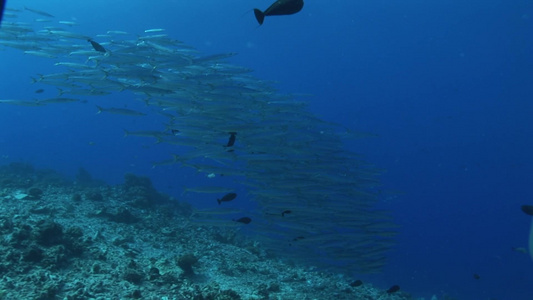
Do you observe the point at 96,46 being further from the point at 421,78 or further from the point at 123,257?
the point at 421,78

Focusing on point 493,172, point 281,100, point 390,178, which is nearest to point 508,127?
point 493,172

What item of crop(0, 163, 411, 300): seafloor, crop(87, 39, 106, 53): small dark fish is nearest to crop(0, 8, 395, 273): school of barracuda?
crop(87, 39, 106, 53): small dark fish

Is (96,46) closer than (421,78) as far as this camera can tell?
Yes

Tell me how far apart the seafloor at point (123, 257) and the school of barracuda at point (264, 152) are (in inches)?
38.2

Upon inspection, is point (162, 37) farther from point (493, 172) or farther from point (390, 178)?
point (493, 172)

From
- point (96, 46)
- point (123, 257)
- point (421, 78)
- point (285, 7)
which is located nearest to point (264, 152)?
point (123, 257)

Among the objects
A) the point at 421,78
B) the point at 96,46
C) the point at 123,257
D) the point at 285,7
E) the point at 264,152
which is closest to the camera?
the point at 285,7

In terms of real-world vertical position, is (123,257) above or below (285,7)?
below

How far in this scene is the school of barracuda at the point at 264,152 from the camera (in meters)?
8.44

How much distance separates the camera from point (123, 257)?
6.81m

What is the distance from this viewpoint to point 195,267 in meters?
7.56

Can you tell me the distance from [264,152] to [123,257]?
12.5ft

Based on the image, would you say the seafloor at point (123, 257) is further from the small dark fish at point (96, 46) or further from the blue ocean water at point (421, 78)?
the blue ocean water at point (421, 78)

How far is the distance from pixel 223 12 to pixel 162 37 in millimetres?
59890
